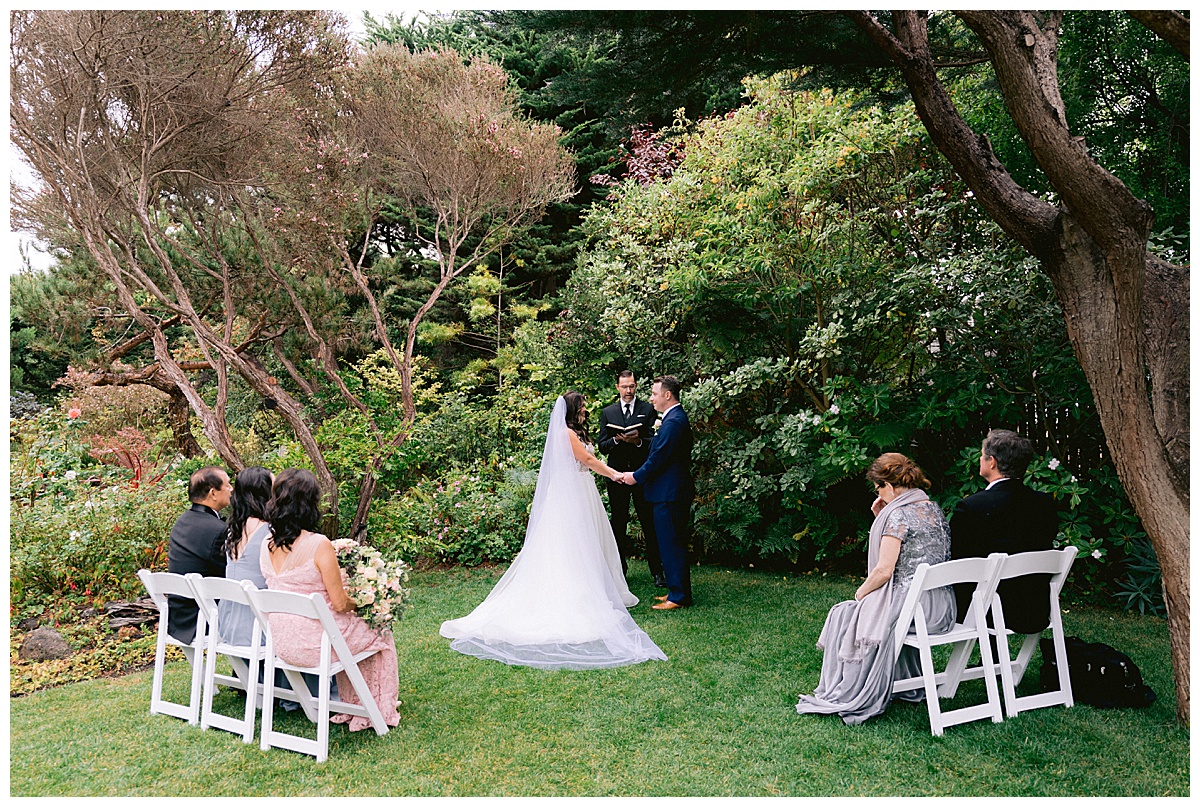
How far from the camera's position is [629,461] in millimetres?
7645

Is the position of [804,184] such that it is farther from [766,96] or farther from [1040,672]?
[1040,672]

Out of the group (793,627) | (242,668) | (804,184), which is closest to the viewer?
(242,668)

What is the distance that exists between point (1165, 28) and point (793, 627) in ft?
13.9

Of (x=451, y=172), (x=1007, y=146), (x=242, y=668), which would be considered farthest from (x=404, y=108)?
(x=242, y=668)

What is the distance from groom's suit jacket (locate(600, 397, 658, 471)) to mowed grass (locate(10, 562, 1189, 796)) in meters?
2.66

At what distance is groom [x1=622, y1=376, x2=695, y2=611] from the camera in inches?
262

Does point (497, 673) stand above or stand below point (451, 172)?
below

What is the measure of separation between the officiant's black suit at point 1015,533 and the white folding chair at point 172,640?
3.96m

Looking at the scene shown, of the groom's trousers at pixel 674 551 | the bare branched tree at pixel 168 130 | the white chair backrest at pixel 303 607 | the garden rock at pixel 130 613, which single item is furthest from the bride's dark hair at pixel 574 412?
the garden rock at pixel 130 613

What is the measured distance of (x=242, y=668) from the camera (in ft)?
13.9

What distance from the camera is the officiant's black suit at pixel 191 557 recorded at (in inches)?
171

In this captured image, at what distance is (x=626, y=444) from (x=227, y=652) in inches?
168

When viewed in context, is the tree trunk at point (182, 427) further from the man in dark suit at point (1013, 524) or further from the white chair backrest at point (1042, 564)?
the white chair backrest at point (1042, 564)

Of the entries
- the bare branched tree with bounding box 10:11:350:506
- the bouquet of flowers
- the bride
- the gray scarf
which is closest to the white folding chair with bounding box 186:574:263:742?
the bouquet of flowers
